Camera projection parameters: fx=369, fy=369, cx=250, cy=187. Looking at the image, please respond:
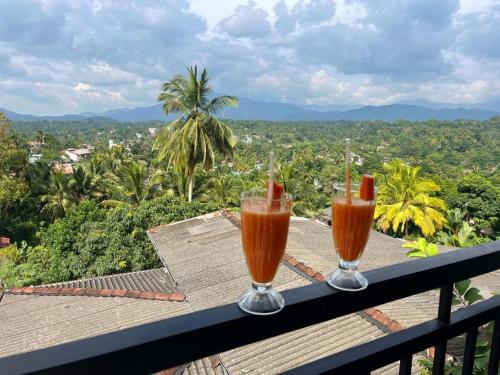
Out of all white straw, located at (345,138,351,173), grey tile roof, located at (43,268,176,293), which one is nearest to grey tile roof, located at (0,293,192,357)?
grey tile roof, located at (43,268,176,293)

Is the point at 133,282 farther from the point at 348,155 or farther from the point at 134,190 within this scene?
the point at 348,155

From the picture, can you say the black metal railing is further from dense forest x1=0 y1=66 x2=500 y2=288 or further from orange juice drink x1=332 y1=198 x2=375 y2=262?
dense forest x1=0 y1=66 x2=500 y2=288

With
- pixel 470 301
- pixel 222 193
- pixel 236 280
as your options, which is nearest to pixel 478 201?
pixel 222 193

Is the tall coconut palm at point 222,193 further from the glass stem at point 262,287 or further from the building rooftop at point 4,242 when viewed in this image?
the glass stem at point 262,287

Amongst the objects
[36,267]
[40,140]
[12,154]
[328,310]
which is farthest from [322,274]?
[40,140]

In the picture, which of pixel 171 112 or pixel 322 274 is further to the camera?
pixel 171 112

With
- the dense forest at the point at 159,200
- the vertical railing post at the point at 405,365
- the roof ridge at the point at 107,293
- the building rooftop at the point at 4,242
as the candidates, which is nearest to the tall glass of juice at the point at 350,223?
the vertical railing post at the point at 405,365

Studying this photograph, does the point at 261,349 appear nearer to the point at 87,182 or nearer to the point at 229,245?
the point at 229,245
